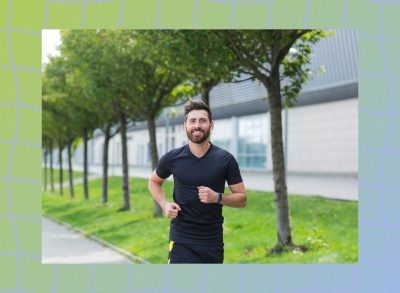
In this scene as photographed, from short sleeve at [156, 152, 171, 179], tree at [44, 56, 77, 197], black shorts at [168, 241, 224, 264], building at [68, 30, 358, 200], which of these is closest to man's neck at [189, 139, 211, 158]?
short sleeve at [156, 152, 171, 179]

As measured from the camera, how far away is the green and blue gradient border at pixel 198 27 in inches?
171

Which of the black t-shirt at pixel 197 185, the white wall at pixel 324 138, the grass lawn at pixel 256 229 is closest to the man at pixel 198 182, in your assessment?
the black t-shirt at pixel 197 185

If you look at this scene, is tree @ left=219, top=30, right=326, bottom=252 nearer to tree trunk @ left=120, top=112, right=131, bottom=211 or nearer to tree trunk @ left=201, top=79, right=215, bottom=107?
tree trunk @ left=201, top=79, right=215, bottom=107

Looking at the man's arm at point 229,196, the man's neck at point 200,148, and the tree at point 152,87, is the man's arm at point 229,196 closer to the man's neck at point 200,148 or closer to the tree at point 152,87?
the man's neck at point 200,148

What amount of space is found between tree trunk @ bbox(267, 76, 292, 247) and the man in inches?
118

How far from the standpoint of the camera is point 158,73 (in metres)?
10.3

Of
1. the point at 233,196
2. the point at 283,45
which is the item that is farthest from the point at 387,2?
the point at 283,45

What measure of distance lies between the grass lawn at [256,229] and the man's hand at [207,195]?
1.03 m

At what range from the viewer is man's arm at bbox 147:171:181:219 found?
388cm

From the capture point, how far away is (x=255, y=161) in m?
18.7

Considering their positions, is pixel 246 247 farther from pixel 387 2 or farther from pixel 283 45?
pixel 387 2

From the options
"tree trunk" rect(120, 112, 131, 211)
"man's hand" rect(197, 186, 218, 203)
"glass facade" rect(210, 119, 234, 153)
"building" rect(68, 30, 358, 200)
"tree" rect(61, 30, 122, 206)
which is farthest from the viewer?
"glass facade" rect(210, 119, 234, 153)

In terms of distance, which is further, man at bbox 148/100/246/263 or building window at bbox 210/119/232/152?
building window at bbox 210/119/232/152

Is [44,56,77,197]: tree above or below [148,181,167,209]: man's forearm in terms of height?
above
